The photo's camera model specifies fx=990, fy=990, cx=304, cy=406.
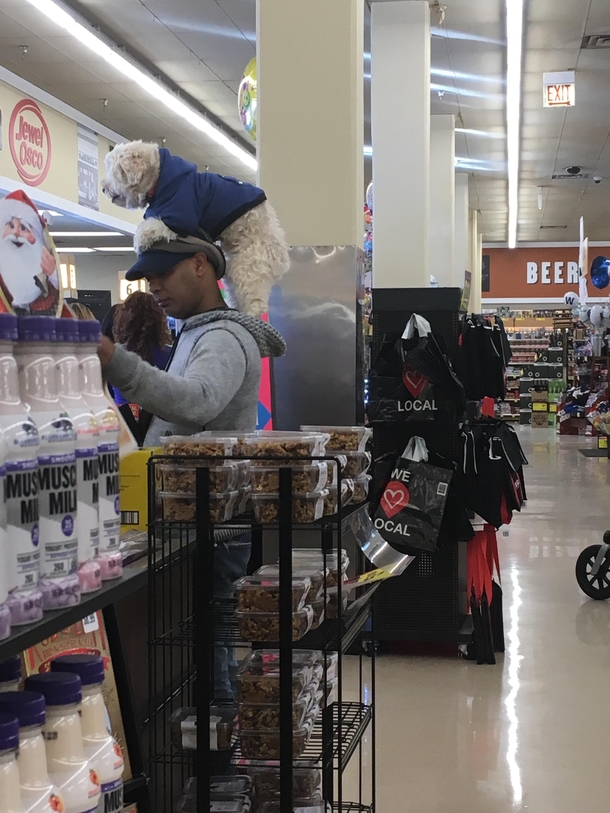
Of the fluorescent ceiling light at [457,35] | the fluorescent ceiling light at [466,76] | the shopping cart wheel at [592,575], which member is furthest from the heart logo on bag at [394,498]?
the fluorescent ceiling light at [466,76]

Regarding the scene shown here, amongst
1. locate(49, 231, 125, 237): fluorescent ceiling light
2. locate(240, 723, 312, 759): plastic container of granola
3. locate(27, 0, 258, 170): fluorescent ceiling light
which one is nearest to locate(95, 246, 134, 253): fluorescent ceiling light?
locate(49, 231, 125, 237): fluorescent ceiling light

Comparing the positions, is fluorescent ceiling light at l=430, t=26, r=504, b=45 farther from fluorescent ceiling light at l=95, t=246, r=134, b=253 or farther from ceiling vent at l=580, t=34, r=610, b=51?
fluorescent ceiling light at l=95, t=246, r=134, b=253

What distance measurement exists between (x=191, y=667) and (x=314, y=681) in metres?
0.60

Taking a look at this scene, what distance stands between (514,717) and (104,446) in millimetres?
3211

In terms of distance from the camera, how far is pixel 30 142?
10539 millimetres

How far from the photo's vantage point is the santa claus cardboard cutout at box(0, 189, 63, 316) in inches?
54.7

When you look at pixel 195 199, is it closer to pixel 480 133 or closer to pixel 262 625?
pixel 262 625

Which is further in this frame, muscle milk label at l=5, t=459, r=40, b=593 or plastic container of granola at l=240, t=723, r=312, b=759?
plastic container of granola at l=240, t=723, r=312, b=759

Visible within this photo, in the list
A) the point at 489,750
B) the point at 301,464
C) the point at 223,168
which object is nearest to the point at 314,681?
A: the point at 301,464

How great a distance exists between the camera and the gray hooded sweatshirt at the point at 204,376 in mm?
1903

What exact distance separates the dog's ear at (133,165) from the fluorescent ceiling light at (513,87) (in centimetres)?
672

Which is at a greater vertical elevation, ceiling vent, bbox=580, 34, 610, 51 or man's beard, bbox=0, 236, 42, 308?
ceiling vent, bbox=580, 34, 610, 51

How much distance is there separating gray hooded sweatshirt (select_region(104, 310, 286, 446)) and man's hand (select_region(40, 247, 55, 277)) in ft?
1.12

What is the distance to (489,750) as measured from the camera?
379 cm
